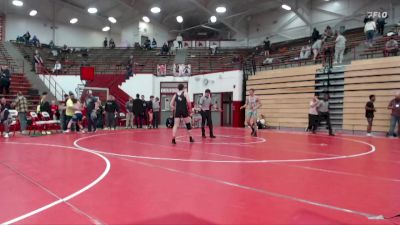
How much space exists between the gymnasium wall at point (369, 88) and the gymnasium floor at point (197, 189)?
9005 millimetres

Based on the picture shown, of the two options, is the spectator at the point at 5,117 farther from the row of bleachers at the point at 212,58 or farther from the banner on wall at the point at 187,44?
the banner on wall at the point at 187,44

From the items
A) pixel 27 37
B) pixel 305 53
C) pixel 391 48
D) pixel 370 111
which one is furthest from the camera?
pixel 27 37

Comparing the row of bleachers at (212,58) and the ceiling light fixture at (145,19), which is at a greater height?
the ceiling light fixture at (145,19)

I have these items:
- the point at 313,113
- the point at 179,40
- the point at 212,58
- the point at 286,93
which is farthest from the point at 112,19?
the point at 313,113

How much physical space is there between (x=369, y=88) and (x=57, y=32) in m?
31.5

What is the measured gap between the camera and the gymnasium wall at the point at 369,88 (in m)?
15.4

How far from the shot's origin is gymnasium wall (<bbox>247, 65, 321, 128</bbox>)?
19172 millimetres

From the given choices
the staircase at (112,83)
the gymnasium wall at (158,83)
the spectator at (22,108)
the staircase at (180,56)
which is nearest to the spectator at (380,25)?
the gymnasium wall at (158,83)

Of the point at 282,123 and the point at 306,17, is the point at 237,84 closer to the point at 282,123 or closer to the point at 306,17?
the point at 282,123

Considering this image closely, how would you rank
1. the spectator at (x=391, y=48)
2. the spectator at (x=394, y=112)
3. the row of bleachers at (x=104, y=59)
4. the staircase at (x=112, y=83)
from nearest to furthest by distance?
the spectator at (x=394, y=112) < the spectator at (x=391, y=48) < the staircase at (x=112, y=83) < the row of bleachers at (x=104, y=59)

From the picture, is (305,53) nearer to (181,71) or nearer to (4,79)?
(181,71)

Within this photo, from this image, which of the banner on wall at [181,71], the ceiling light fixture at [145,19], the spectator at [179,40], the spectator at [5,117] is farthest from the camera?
the spectator at [179,40]

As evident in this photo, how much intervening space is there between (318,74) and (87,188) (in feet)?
53.3

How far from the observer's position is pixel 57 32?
1459 inches
